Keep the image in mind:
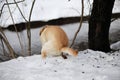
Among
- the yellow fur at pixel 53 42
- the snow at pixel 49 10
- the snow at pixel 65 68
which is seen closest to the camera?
the snow at pixel 65 68

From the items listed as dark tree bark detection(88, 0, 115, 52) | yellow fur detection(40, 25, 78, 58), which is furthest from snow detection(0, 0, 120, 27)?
yellow fur detection(40, 25, 78, 58)

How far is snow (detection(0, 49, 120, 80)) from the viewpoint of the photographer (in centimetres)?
430

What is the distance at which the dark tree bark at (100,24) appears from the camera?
19.5 ft

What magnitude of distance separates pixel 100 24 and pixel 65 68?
1.67 meters

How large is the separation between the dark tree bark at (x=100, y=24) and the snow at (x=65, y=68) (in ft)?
2.10

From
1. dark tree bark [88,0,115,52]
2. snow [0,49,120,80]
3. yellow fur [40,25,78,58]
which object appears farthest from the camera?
dark tree bark [88,0,115,52]

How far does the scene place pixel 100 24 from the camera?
5977 millimetres

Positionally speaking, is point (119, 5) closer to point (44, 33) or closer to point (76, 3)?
point (76, 3)

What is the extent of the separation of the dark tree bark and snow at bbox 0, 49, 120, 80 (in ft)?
2.10

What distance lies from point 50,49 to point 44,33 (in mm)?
355

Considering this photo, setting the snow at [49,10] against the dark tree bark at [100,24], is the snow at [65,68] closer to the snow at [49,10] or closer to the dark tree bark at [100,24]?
the dark tree bark at [100,24]

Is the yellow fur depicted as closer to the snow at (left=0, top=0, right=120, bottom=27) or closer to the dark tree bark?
the dark tree bark

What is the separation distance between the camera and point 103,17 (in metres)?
5.94

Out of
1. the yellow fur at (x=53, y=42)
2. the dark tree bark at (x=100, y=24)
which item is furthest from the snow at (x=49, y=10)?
the yellow fur at (x=53, y=42)
